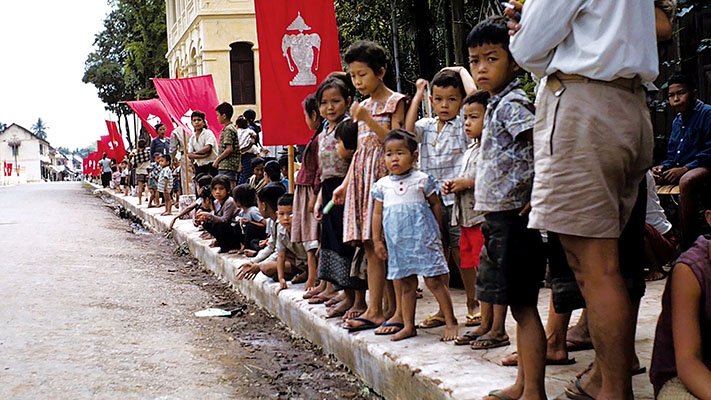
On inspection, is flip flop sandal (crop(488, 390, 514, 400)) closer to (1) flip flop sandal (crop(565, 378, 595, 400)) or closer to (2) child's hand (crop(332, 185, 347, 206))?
(1) flip flop sandal (crop(565, 378, 595, 400))

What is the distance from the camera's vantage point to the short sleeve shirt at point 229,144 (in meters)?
10.5

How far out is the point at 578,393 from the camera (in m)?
2.97

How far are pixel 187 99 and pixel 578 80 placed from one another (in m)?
11.8

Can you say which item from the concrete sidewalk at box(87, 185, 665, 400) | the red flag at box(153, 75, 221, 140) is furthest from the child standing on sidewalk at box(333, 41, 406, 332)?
the red flag at box(153, 75, 221, 140)

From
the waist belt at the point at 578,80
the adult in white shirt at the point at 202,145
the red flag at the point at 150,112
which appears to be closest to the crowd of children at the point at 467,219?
the waist belt at the point at 578,80

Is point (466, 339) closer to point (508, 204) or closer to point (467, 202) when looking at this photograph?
point (467, 202)

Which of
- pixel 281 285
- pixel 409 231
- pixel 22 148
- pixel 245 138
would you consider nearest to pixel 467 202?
pixel 409 231

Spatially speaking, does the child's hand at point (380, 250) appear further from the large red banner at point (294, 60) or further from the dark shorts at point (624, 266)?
the large red banner at point (294, 60)

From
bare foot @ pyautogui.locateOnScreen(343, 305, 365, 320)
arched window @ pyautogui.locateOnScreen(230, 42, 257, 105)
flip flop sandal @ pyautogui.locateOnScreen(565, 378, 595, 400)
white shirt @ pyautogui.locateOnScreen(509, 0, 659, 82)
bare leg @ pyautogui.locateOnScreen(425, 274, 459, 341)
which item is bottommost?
bare foot @ pyautogui.locateOnScreen(343, 305, 365, 320)

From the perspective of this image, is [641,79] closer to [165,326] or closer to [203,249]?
[165,326]

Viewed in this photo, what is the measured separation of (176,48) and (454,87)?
30.5 meters

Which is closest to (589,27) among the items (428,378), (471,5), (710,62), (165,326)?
(428,378)

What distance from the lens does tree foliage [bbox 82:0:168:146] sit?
3631 centimetres

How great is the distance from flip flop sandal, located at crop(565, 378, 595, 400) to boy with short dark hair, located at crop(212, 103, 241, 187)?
7988 millimetres
